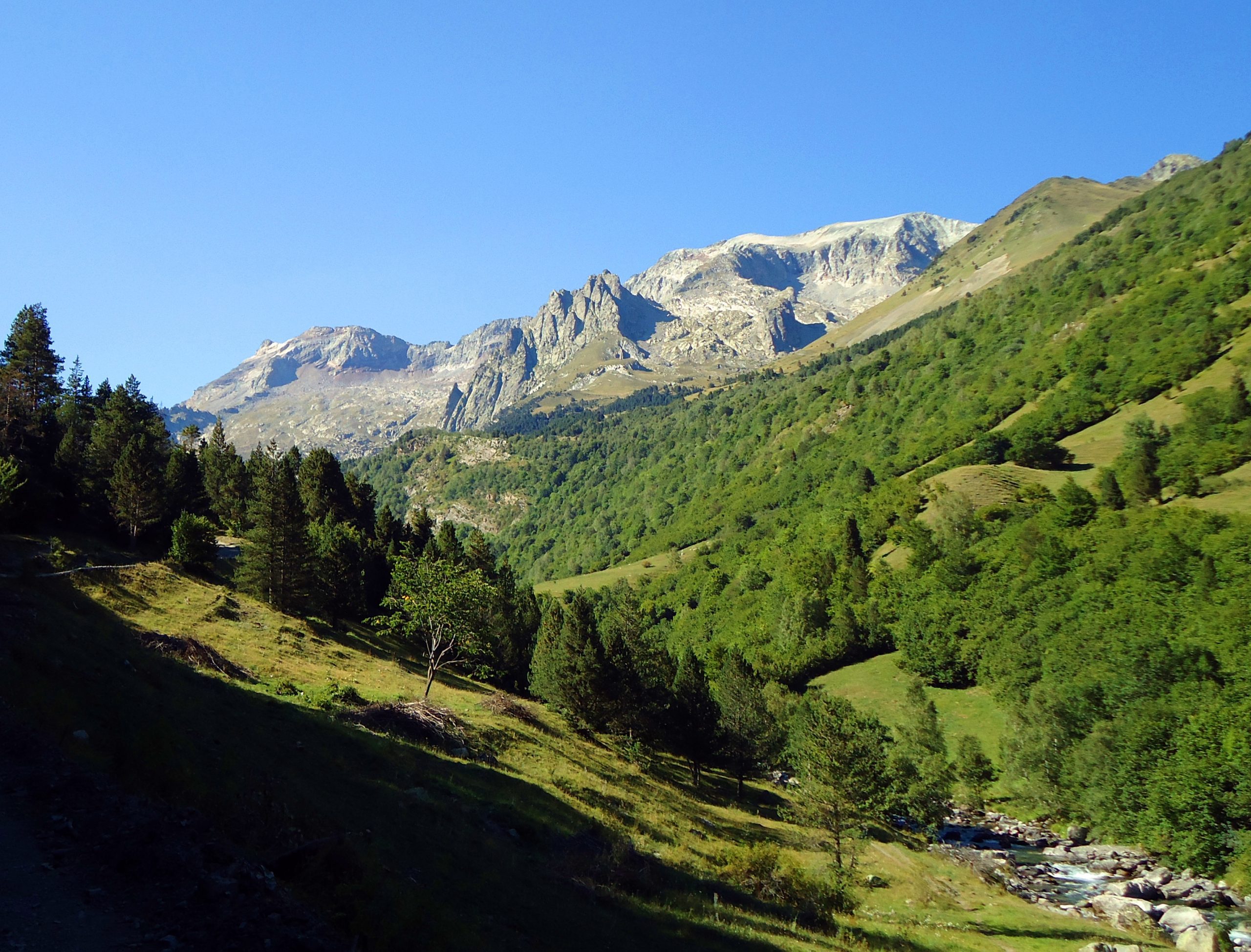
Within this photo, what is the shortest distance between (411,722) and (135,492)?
46.5m

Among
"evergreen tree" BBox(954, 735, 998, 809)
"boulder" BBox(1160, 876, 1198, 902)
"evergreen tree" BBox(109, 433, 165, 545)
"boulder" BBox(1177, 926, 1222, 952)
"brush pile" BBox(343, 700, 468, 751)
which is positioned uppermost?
"evergreen tree" BBox(109, 433, 165, 545)

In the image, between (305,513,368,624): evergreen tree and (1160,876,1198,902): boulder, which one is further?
(305,513,368,624): evergreen tree

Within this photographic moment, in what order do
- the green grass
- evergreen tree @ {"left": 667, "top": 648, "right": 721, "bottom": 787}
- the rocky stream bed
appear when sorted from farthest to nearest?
1. the green grass
2. evergreen tree @ {"left": 667, "top": 648, "right": 721, "bottom": 787}
3. the rocky stream bed

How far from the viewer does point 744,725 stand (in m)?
73.4

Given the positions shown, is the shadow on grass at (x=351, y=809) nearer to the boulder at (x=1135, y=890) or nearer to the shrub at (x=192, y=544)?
the shrub at (x=192, y=544)

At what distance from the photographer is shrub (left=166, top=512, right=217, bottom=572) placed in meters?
58.6

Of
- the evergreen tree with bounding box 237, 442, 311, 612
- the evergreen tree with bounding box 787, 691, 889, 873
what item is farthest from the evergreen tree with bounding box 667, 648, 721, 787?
the evergreen tree with bounding box 237, 442, 311, 612

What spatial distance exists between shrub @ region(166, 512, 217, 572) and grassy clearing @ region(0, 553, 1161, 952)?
856cm

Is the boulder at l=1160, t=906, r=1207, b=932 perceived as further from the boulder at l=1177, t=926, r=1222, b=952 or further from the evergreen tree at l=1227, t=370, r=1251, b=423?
the evergreen tree at l=1227, t=370, r=1251, b=423

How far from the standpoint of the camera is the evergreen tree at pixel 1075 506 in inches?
4636

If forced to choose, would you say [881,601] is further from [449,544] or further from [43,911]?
[43,911]

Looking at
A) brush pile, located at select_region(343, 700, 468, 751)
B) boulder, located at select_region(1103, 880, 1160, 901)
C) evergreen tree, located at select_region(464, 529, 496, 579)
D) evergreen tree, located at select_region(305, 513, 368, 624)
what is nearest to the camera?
brush pile, located at select_region(343, 700, 468, 751)

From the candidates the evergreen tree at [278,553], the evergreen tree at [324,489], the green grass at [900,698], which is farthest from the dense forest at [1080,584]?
the evergreen tree at [324,489]

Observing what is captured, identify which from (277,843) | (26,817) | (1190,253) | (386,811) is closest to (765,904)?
(386,811)
